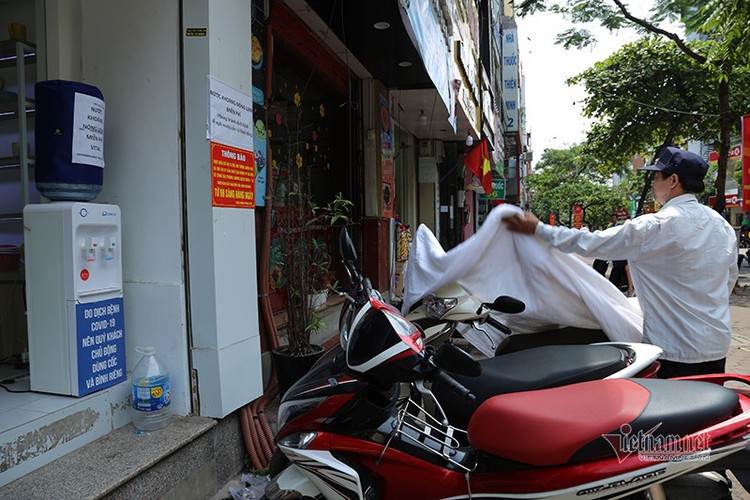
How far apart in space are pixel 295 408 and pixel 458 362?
0.79 m

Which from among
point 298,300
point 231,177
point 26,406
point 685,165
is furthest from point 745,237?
point 26,406

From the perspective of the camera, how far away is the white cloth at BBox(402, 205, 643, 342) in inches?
115

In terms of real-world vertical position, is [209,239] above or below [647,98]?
below

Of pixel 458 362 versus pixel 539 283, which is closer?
pixel 458 362

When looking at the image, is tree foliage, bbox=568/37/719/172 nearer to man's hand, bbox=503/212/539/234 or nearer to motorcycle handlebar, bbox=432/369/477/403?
man's hand, bbox=503/212/539/234

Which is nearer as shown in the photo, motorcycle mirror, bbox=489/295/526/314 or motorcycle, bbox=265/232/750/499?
motorcycle, bbox=265/232/750/499

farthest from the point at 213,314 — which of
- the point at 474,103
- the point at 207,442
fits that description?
the point at 474,103

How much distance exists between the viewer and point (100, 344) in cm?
278

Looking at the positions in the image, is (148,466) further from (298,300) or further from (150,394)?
(298,300)

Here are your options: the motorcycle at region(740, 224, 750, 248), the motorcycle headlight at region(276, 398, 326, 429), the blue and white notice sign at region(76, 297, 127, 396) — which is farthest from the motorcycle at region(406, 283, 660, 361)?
the motorcycle at region(740, 224, 750, 248)

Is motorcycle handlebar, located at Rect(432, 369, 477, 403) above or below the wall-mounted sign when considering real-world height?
below

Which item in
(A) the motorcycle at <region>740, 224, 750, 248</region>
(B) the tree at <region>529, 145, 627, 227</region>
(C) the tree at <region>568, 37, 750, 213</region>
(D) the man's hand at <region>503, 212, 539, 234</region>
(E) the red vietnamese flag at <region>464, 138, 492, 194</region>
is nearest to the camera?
(D) the man's hand at <region>503, 212, 539, 234</region>

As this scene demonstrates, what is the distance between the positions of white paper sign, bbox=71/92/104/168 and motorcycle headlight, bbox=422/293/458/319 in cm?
235

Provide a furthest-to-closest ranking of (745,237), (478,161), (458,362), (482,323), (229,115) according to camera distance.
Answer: (745,237) < (478,161) < (482,323) < (229,115) < (458,362)
